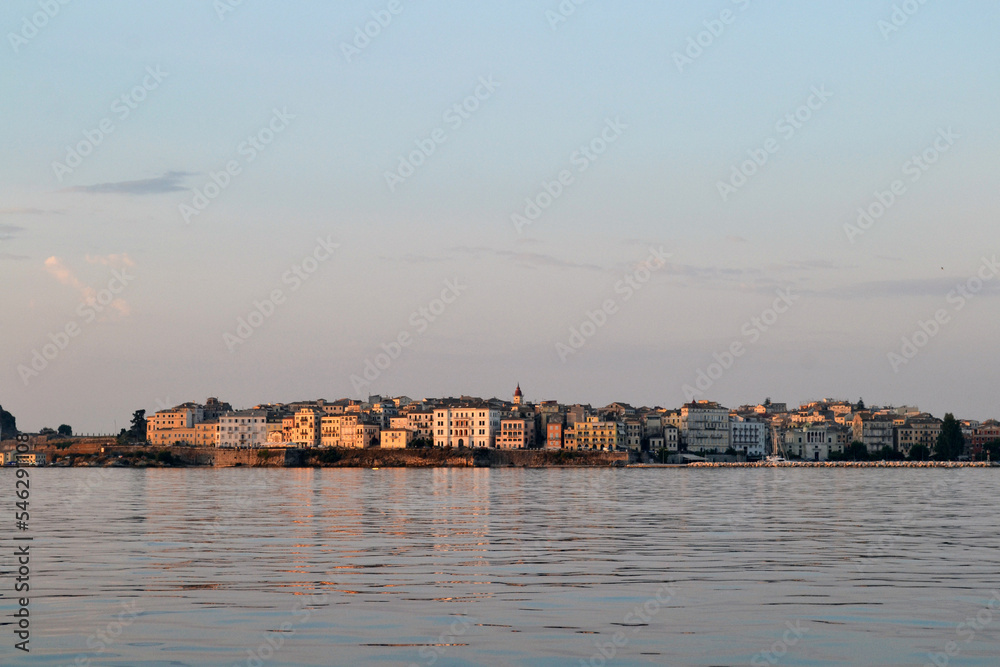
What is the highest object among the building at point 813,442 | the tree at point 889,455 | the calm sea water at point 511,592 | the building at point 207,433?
the building at point 207,433

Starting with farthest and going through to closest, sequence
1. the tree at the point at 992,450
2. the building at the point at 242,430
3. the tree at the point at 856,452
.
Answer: the building at the point at 242,430 → the tree at the point at 856,452 → the tree at the point at 992,450

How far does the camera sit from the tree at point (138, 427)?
187375 mm

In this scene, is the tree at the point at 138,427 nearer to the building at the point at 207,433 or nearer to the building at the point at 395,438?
the building at the point at 207,433

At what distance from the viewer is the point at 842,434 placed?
6934 inches

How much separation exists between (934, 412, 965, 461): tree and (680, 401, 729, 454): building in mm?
28120

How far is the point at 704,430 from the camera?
567ft

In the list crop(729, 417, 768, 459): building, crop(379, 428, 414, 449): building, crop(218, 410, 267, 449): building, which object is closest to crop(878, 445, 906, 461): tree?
crop(729, 417, 768, 459): building

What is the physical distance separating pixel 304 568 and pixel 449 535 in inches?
347

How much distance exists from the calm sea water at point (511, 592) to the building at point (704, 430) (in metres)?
134

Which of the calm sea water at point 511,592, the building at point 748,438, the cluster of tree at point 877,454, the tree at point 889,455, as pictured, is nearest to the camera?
the calm sea water at point 511,592

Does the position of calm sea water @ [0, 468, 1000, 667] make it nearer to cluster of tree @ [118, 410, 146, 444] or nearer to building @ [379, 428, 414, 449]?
building @ [379, 428, 414, 449]

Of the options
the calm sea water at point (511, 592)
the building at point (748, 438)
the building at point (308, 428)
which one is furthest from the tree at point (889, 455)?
the calm sea water at point (511, 592)

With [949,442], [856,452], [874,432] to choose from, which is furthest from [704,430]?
[949,442]

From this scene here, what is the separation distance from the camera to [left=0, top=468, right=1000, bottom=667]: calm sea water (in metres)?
15.3
